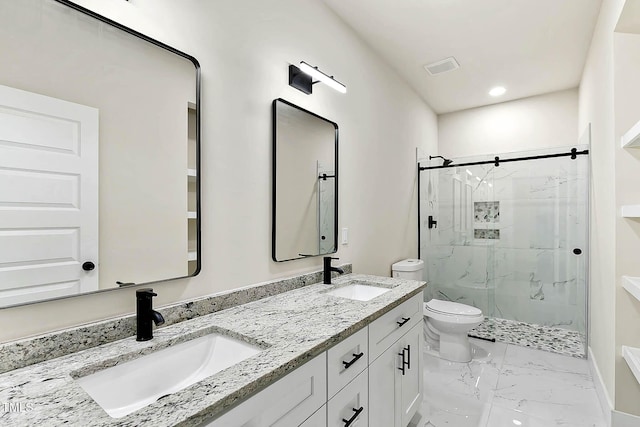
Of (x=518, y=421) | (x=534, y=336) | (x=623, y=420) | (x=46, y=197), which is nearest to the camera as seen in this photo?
(x=46, y=197)

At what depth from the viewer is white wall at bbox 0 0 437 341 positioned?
1.12 meters

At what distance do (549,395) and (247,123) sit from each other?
259 centimetres

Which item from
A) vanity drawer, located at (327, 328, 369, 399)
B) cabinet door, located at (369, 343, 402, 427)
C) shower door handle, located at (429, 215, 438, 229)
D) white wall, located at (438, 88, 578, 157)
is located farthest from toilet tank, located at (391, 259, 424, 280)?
white wall, located at (438, 88, 578, 157)

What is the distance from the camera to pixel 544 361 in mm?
2684

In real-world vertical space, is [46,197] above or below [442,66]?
below

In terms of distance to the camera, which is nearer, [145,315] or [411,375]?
[145,315]

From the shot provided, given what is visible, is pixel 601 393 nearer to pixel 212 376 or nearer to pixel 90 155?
pixel 212 376

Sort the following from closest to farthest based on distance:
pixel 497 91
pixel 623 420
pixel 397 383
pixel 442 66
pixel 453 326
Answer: pixel 397 383 < pixel 623 420 < pixel 453 326 < pixel 442 66 < pixel 497 91

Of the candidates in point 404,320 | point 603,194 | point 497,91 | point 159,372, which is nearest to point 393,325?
point 404,320

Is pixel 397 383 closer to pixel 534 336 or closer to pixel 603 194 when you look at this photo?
pixel 603 194

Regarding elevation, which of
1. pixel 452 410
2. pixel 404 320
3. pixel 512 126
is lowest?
pixel 452 410

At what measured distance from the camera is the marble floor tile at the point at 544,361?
2.55 m

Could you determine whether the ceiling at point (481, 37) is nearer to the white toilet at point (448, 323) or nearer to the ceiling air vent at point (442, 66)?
the ceiling air vent at point (442, 66)

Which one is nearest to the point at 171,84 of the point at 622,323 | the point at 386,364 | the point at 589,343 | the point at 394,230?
the point at 386,364
